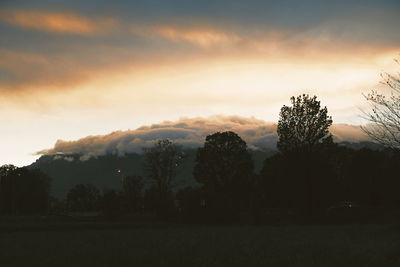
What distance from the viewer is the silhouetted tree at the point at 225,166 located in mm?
80188

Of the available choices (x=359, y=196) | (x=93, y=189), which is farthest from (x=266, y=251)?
(x=93, y=189)

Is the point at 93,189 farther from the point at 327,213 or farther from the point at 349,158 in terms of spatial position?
the point at 327,213

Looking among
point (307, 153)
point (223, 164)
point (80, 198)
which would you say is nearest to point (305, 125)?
point (307, 153)

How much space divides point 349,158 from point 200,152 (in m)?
32.0

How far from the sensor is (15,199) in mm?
122250

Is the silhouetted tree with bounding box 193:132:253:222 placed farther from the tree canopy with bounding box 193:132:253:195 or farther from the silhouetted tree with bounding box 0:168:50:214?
the silhouetted tree with bounding box 0:168:50:214

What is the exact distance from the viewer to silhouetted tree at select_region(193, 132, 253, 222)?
80.2 metres

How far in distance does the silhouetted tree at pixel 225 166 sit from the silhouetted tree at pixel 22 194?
64164 mm

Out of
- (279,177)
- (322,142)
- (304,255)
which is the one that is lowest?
(304,255)

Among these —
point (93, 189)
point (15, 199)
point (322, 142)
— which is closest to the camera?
point (322, 142)

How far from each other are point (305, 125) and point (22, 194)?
3689 inches

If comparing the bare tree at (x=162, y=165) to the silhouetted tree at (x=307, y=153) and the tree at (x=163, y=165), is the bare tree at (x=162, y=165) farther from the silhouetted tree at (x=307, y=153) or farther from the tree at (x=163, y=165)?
the silhouetted tree at (x=307, y=153)

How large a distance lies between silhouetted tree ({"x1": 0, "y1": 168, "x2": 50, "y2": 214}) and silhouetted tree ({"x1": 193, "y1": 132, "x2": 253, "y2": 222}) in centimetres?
6416

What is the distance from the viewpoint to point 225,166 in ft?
267
